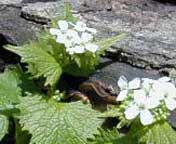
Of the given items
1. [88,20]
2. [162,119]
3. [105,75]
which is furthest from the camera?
[88,20]

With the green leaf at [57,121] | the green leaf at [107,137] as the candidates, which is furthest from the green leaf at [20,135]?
the green leaf at [107,137]

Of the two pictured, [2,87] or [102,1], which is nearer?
[2,87]

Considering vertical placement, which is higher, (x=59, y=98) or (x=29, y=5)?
(x=29, y=5)

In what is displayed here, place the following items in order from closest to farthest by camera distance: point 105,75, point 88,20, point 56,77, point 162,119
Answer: point 162,119
point 56,77
point 105,75
point 88,20

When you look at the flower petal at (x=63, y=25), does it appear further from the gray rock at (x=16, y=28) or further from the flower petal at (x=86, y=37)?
the gray rock at (x=16, y=28)

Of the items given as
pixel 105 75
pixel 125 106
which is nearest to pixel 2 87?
pixel 105 75

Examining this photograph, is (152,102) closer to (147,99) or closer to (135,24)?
(147,99)

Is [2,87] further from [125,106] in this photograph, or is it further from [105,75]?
[125,106]

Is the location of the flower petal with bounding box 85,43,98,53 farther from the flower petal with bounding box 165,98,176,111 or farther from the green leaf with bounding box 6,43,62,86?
the flower petal with bounding box 165,98,176,111
